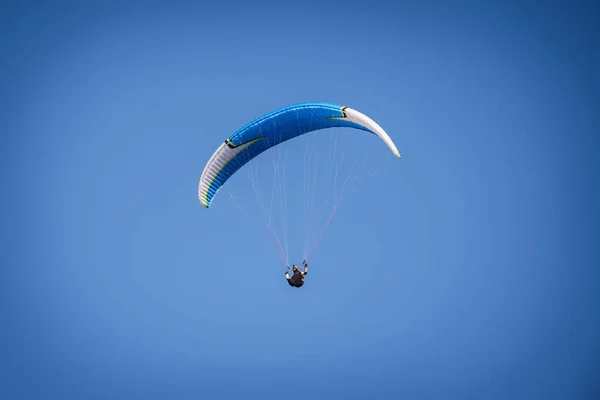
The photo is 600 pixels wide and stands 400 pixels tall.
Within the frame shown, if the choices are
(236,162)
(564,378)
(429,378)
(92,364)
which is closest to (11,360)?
(92,364)

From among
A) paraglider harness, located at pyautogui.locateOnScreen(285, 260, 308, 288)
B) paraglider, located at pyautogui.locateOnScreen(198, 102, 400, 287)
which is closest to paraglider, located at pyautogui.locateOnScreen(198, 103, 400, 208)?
paraglider, located at pyautogui.locateOnScreen(198, 102, 400, 287)

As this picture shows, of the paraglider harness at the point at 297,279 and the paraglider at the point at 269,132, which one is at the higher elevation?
the paraglider at the point at 269,132

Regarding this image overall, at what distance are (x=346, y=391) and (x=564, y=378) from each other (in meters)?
11.8

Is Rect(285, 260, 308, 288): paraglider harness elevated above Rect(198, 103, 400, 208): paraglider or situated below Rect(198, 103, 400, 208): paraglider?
below

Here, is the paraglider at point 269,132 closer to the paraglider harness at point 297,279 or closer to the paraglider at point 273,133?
the paraglider at point 273,133

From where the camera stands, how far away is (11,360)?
40219 mm

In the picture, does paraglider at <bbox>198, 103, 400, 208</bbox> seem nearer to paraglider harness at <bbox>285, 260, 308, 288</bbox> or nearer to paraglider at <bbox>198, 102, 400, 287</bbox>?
paraglider at <bbox>198, 102, 400, 287</bbox>

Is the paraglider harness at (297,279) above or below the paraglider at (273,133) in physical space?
below

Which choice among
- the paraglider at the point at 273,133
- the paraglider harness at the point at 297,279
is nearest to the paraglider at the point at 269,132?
the paraglider at the point at 273,133

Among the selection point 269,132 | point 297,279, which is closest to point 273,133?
point 269,132

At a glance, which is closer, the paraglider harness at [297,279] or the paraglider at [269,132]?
the paraglider at [269,132]

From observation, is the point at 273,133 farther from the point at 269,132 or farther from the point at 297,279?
the point at 297,279

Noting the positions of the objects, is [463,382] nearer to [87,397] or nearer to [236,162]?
[87,397]

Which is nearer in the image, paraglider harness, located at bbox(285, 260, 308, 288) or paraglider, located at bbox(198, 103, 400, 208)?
paraglider, located at bbox(198, 103, 400, 208)
